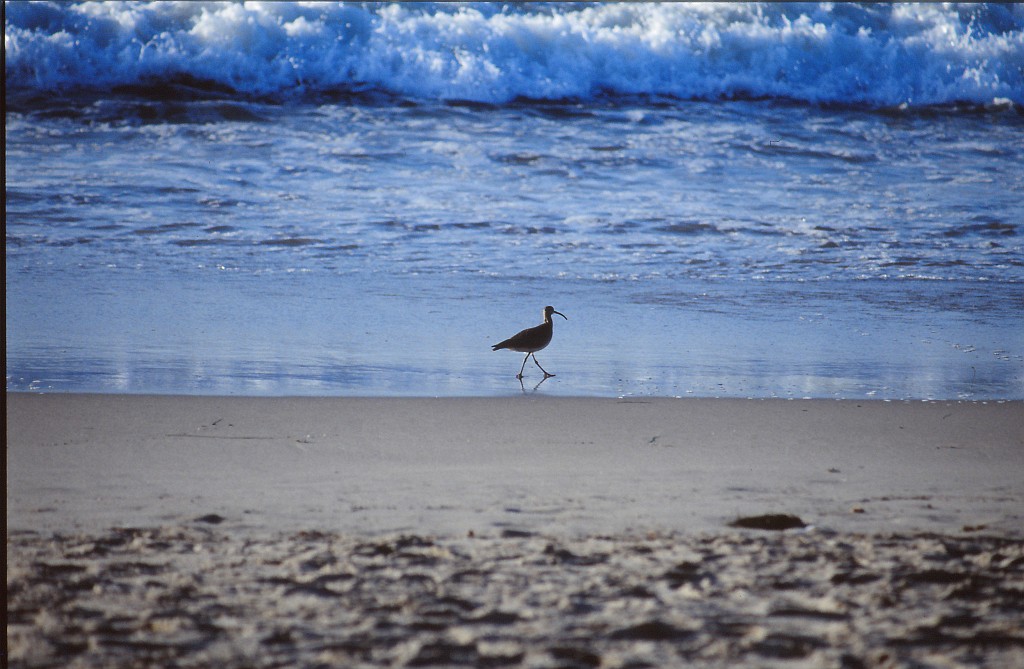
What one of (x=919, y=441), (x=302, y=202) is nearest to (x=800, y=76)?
(x=302, y=202)

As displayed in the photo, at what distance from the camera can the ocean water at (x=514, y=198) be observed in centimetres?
477

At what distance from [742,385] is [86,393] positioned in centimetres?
260

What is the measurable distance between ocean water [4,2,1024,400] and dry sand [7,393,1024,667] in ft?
2.25

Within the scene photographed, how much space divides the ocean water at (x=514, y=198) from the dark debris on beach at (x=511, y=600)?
1.84m

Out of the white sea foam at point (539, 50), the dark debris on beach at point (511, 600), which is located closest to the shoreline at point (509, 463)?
the dark debris on beach at point (511, 600)

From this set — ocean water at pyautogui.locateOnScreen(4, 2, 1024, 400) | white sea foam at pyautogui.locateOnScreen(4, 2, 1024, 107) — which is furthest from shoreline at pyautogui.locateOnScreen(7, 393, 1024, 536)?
white sea foam at pyautogui.locateOnScreen(4, 2, 1024, 107)

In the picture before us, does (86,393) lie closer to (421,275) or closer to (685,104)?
(421,275)

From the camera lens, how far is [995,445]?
3.22 metres

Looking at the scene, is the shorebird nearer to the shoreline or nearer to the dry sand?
the shoreline

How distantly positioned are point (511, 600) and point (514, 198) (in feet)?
26.1

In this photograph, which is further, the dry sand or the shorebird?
the shorebird

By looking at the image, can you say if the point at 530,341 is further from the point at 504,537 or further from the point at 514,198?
the point at 514,198

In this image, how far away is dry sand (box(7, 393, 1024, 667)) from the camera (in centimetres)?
169

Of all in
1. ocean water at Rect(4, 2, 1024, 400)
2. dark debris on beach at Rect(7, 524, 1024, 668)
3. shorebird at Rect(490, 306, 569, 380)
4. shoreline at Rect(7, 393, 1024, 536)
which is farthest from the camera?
ocean water at Rect(4, 2, 1024, 400)
